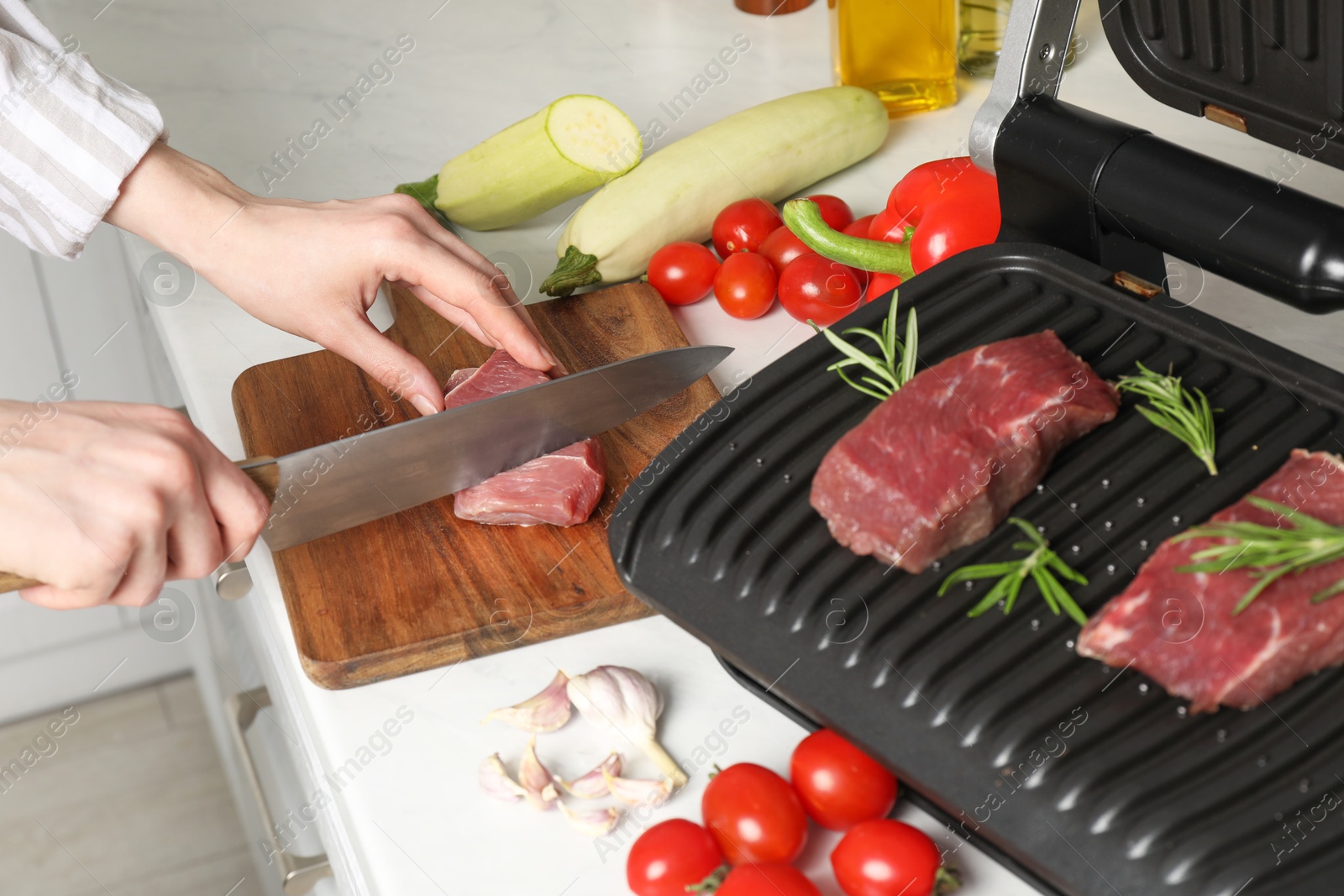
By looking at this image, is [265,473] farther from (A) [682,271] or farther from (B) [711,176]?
(B) [711,176]

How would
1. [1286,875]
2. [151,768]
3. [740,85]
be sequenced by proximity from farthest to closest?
[151,768] < [740,85] < [1286,875]

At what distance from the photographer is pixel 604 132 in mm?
1924

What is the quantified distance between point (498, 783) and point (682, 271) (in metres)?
0.90

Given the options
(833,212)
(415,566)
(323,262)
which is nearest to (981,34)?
(833,212)

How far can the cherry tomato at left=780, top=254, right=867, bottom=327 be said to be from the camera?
67.8 inches

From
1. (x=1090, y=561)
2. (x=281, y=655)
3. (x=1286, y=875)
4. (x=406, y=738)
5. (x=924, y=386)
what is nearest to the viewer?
(x=1286, y=875)

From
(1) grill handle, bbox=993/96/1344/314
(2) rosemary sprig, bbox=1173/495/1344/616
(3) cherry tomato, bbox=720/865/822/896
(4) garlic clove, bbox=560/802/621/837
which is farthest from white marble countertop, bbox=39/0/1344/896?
(1) grill handle, bbox=993/96/1344/314

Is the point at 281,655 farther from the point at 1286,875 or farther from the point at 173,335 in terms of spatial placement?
the point at 1286,875

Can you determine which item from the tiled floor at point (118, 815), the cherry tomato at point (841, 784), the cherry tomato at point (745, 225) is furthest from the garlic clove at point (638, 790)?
the tiled floor at point (118, 815)

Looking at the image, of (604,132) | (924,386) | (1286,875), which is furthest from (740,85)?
(1286,875)

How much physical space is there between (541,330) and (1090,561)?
95 cm

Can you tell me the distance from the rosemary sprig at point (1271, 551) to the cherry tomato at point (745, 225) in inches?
41.0

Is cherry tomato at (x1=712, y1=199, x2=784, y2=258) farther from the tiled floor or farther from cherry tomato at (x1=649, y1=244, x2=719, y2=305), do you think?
the tiled floor

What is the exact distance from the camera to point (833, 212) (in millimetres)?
1870
